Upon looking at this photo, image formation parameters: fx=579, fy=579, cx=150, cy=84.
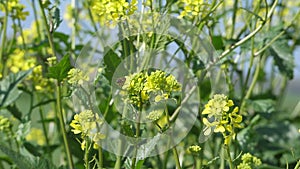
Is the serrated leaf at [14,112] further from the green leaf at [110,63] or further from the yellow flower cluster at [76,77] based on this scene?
the yellow flower cluster at [76,77]

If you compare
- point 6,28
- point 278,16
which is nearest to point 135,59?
point 6,28

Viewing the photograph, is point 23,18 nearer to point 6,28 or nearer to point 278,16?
point 6,28

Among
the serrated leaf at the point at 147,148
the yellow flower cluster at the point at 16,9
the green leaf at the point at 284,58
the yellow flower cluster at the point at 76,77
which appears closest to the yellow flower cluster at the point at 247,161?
the serrated leaf at the point at 147,148

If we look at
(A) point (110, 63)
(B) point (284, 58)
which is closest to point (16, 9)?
(A) point (110, 63)

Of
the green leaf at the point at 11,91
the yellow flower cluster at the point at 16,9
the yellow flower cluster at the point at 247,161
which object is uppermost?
the yellow flower cluster at the point at 16,9

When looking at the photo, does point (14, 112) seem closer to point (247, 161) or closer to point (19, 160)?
point (19, 160)
